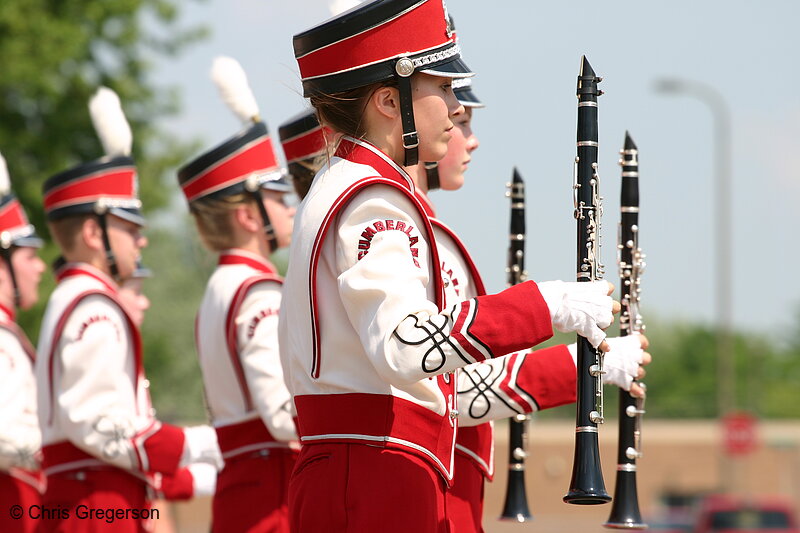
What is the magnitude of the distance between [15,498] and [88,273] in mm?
1427

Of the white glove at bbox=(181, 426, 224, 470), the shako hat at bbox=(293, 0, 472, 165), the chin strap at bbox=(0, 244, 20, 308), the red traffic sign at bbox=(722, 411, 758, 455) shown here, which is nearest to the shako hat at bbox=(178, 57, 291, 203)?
the white glove at bbox=(181, 426, 224, 470)

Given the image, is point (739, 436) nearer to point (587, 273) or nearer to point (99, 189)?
point (99, 189)

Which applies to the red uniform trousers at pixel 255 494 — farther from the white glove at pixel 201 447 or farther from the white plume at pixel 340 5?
the white plume at pixel 340 5

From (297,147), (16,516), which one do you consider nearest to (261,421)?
(297,147)

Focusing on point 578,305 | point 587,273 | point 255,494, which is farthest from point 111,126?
point 578,305

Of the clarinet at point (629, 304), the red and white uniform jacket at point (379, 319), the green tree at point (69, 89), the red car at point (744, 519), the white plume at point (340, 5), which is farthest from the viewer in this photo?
the red car at point (744, 519)

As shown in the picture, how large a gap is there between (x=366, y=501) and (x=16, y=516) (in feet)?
13.3

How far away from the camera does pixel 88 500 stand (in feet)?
21.4

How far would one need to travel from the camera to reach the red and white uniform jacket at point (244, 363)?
6.08 metres

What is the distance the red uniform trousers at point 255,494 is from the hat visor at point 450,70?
2519mm

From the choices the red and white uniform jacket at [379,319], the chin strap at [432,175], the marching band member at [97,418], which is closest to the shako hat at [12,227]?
the marching band member at [97,418]

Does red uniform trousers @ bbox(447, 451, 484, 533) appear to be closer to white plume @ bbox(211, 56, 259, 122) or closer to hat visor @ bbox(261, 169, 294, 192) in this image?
hat visor @ bbox(261, 169, 294, 192)

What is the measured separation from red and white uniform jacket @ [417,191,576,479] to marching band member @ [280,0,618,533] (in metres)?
0.84

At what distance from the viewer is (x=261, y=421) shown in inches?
246
